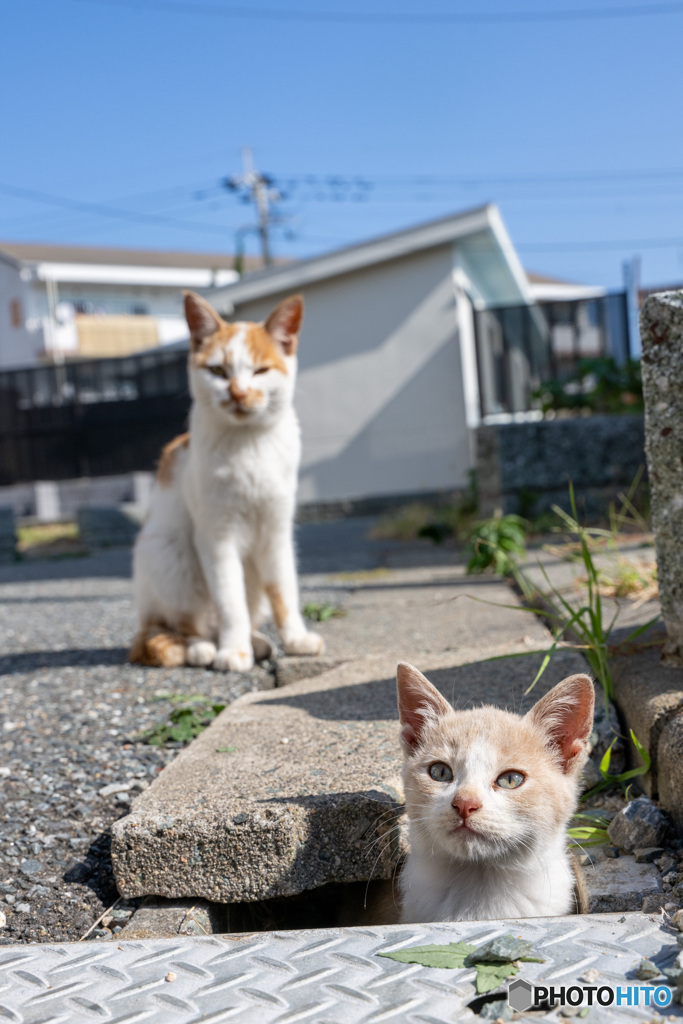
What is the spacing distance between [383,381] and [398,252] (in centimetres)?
198

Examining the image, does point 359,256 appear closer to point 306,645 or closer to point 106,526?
point 106,526

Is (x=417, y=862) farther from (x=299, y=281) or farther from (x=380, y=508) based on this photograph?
(x=299, y=281)

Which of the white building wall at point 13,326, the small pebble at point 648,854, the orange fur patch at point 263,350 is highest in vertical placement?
the white building wall at point 13,326

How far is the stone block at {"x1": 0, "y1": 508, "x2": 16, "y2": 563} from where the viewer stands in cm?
1068

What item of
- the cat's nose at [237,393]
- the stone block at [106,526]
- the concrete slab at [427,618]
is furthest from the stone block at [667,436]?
the stone block at [106,526]

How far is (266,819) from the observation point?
179cm

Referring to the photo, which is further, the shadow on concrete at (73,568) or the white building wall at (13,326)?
the white building wall at (13,326)

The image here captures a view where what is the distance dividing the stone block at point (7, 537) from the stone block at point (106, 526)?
115 cm

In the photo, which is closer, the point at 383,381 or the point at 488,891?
the point at 488,891

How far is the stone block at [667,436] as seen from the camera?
2148mm

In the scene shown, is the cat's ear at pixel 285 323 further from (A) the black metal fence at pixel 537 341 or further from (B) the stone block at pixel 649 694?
(A) the black metal fence at pixel 537 341

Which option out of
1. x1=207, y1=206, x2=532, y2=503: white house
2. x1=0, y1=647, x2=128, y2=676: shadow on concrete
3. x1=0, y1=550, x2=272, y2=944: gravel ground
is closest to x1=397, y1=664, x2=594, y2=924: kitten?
x1=0, y1=550, x2=272, y2=944: gravel ground

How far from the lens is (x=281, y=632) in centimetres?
355

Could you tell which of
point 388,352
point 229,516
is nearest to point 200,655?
point 229,516
